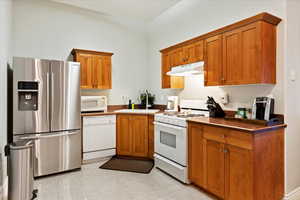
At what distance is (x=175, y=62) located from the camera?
11.3 ft

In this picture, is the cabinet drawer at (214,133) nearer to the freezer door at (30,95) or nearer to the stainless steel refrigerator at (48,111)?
the stainless steel refrigerator at (48,111)

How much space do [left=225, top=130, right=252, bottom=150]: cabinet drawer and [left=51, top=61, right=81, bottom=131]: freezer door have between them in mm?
2512

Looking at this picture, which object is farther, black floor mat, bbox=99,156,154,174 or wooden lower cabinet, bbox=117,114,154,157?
wooden lower cabinet, bbox=117,114,154,157

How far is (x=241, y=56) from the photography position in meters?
2.28

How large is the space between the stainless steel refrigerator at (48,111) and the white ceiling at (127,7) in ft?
4.45

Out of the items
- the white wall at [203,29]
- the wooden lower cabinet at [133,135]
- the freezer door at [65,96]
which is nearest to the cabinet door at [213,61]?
the white wall at [203,29]

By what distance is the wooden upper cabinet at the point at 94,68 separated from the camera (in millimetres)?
3646

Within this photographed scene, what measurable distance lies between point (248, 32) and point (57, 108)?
3060 millimetres

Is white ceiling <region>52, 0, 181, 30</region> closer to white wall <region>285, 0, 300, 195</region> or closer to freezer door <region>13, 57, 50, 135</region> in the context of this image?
freezer door <region>13, 57, 50, 135</region>

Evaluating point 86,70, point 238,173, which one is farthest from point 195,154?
point 86,70

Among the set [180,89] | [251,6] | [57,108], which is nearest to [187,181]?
[180,89]

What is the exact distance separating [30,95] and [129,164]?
2.12 metres

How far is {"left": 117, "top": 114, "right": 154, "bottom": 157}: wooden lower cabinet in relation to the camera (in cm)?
369

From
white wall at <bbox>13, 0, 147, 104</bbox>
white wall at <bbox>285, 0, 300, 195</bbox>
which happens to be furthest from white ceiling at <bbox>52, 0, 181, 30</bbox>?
white wall at <bbox>285, 0, 300, 195</bbox>
